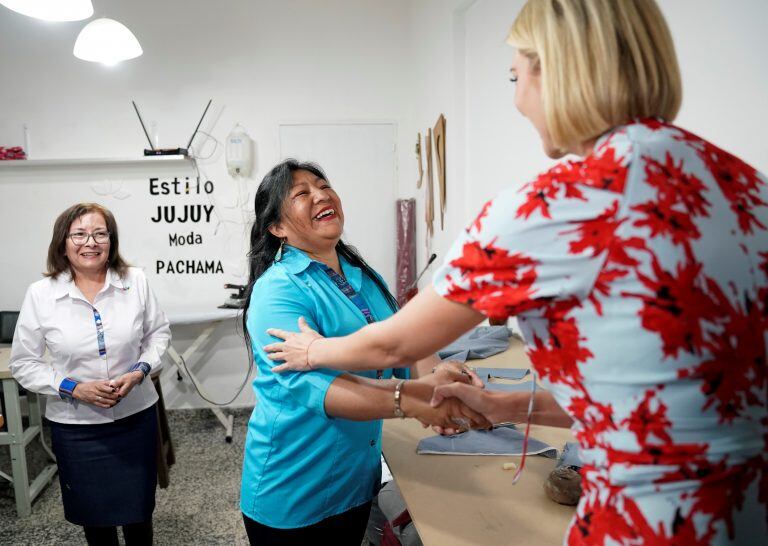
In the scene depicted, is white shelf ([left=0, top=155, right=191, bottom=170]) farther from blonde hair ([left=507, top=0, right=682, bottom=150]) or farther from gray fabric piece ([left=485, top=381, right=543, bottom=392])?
blonde hair ([left=507, top=0, right=682, bottom=150])

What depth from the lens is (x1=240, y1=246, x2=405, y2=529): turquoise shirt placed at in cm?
139

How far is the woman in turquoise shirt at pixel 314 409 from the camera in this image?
1.28m

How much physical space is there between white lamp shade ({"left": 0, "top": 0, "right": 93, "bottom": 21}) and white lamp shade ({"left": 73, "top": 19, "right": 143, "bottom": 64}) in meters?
0.85

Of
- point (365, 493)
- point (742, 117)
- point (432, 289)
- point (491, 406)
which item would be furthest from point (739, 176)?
point (365, 493)

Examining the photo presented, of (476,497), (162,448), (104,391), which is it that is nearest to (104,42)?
(104,391)

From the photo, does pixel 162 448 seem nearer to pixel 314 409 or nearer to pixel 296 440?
pixel 296 440

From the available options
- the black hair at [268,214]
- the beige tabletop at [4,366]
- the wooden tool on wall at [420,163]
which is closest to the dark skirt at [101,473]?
the beige tabletop at [4,366]

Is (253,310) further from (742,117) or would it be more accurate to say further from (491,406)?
(742,117)

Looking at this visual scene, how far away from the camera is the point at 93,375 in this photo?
7.73 ft

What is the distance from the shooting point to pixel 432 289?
80 centimetres

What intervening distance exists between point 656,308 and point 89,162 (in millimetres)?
4625

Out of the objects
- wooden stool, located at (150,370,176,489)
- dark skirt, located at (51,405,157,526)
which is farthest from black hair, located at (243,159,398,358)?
wooden stool, located at (150,370,176,489)

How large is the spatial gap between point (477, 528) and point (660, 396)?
0.63 metres

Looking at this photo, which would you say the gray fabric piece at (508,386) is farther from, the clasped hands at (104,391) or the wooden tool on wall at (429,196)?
the wooden tool on wall at (429,196)
